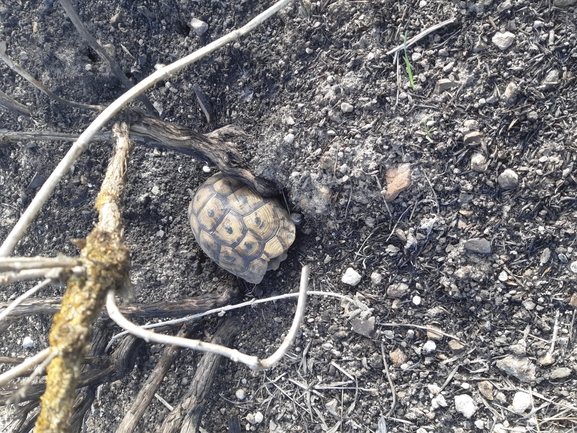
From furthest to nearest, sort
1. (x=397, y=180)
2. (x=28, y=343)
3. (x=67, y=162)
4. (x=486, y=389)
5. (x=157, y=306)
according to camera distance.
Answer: (x=28, y=343) < (x=157, y=306) < (x=397, y=180) < (x=486, y=389) < (x=67, y=162)

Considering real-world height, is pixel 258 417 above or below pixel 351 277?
below

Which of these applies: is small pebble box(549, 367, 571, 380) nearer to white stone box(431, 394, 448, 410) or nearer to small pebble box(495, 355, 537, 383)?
small pebble box(495, 355, 537, 383)

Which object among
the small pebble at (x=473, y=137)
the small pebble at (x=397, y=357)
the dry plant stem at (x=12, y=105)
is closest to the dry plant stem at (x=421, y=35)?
the small pebble at (x=473, y=137)

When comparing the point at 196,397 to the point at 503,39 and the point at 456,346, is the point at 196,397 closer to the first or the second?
the point at 456,346

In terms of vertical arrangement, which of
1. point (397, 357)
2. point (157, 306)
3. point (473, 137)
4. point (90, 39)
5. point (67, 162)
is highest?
point (90, 39)

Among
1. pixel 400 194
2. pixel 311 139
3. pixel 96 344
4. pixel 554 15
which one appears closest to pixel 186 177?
pixel 311 139

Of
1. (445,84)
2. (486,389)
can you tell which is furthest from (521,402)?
(445,84)
